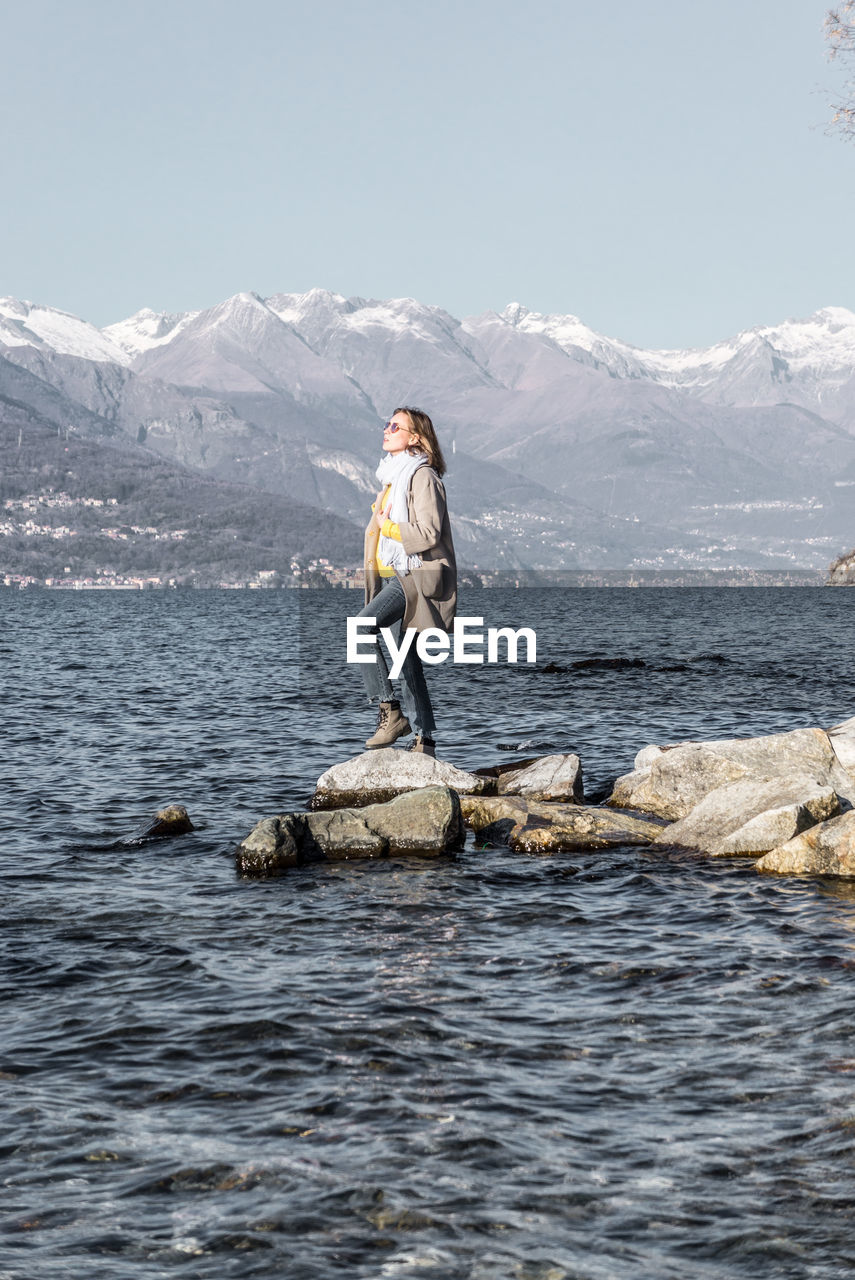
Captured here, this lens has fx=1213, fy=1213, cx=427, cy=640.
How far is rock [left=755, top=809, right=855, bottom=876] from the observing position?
43.0 feet

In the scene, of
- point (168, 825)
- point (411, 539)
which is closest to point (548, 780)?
point (411, 539)

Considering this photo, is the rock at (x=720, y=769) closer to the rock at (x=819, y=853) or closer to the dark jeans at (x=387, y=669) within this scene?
the rock at (x=819, y=853)

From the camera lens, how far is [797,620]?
95125 millimetres

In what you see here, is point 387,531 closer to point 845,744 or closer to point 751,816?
point 751,816

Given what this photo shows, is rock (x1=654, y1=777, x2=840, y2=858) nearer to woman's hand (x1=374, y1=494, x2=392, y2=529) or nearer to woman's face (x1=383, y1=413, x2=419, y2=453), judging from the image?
woman's hand (x1=374, y1=494, x2=392, y2=529)

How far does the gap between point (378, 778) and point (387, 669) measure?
5.46 feet

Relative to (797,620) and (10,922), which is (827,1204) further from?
(797,620)

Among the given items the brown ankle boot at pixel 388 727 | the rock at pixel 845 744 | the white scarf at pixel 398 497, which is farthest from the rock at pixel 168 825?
the rock at pixel 845 744

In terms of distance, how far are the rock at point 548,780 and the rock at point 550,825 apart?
2.44 ft


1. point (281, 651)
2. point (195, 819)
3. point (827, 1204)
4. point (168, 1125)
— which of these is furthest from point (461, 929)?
point (281, 651)

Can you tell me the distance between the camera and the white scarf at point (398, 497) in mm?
14180

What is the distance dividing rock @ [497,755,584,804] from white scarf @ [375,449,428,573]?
416 centimetres

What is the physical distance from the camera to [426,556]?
1441cm

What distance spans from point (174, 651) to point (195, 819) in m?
44.5
